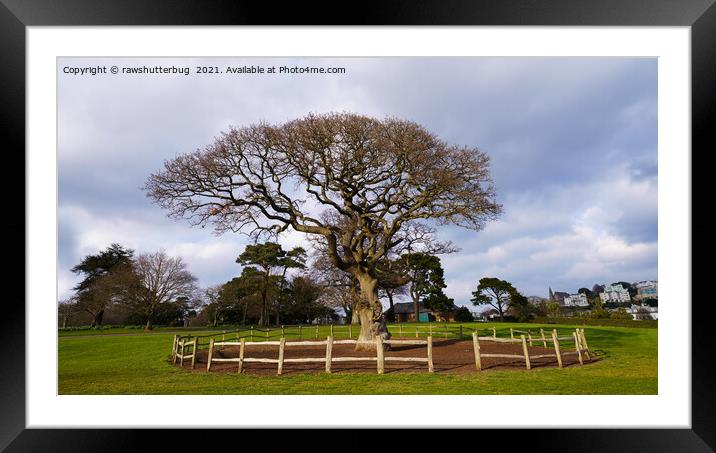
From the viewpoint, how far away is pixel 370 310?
14859 millimetres

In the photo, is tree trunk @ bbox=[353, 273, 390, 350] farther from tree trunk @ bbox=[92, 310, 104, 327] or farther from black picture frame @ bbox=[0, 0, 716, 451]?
tree trunk @ bbox=[92, 310, 104, 327]

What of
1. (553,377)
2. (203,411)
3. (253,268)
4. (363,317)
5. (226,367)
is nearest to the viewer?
(203,411)

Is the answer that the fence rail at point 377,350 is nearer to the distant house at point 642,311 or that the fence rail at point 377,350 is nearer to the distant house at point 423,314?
the distant house at point 642,311

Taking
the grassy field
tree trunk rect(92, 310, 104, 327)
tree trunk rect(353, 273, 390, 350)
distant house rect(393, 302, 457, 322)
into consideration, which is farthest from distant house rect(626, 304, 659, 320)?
tree trunk rect(92, 310, 104, 327)

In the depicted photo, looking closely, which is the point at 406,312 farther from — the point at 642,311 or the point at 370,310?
the point at 642,311

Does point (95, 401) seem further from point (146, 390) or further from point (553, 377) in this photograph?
point (553, 377)

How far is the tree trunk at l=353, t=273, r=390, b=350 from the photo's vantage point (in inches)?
582

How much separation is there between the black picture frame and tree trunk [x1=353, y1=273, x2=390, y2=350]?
8632 mm

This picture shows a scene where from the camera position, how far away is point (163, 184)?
13.1 metres
